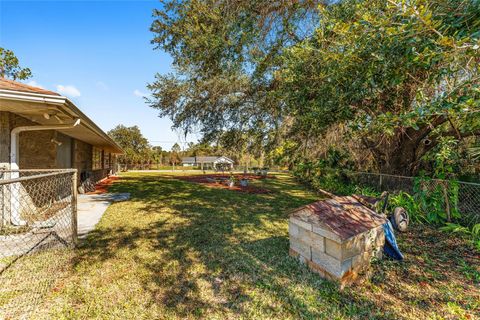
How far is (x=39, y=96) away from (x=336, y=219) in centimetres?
511

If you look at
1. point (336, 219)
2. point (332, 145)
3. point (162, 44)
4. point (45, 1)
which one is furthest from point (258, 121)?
point (45, 1)

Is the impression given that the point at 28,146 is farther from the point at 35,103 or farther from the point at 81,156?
the point at 81,156

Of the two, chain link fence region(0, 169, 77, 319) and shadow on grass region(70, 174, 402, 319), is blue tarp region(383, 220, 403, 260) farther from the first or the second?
chain link fence region(0, 169, 77, 319)

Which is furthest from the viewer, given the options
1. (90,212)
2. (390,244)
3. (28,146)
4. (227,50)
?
(227,50)

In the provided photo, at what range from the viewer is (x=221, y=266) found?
3.20m

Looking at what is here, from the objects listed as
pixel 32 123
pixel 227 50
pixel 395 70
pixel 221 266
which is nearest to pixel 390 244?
pixel 221 266

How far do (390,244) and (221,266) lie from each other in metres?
2.62

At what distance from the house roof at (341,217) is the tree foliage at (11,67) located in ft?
77.8

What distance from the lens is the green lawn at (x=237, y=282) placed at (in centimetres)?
230

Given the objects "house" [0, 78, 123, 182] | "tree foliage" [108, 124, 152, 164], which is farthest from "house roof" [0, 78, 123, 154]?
"tree foliage" [108, 124, 152, 164]

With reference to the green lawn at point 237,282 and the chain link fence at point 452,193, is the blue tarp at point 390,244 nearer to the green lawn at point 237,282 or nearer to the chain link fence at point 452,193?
the green lawn at point 237,282

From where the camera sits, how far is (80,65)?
9.31 meters

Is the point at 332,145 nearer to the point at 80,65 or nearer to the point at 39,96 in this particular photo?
the point at 39,96

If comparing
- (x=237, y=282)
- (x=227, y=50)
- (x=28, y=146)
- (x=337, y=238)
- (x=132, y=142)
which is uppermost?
(x=132, y=142)
